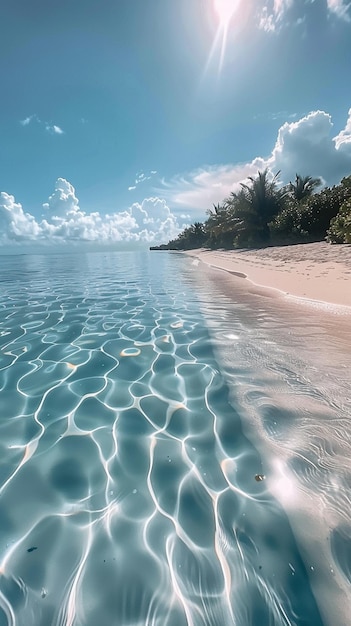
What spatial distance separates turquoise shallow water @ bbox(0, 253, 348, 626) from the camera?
138 centimetres

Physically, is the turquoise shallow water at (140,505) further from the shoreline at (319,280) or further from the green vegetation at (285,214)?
the green vegetation at (285,214)

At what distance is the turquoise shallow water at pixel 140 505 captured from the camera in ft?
4.54

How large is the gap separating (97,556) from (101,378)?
2244mm

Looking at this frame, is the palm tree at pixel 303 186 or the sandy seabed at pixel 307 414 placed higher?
the palm tree at pixel 303 186

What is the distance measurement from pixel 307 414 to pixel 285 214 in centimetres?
2438

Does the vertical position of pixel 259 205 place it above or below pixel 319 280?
above

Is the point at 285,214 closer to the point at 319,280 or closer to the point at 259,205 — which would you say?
the point at 259,205

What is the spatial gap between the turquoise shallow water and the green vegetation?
557 inches

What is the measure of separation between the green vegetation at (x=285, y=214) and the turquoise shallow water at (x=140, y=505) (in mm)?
14148

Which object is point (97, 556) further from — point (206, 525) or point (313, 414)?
point (313, 414)

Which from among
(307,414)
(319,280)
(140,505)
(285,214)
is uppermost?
(285,214)

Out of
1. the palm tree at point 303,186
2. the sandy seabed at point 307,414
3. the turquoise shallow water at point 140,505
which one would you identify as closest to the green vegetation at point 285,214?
the palm tree at point 303,186

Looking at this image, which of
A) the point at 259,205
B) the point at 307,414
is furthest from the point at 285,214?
the point at 307,414

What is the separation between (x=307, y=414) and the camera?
2703 mm
